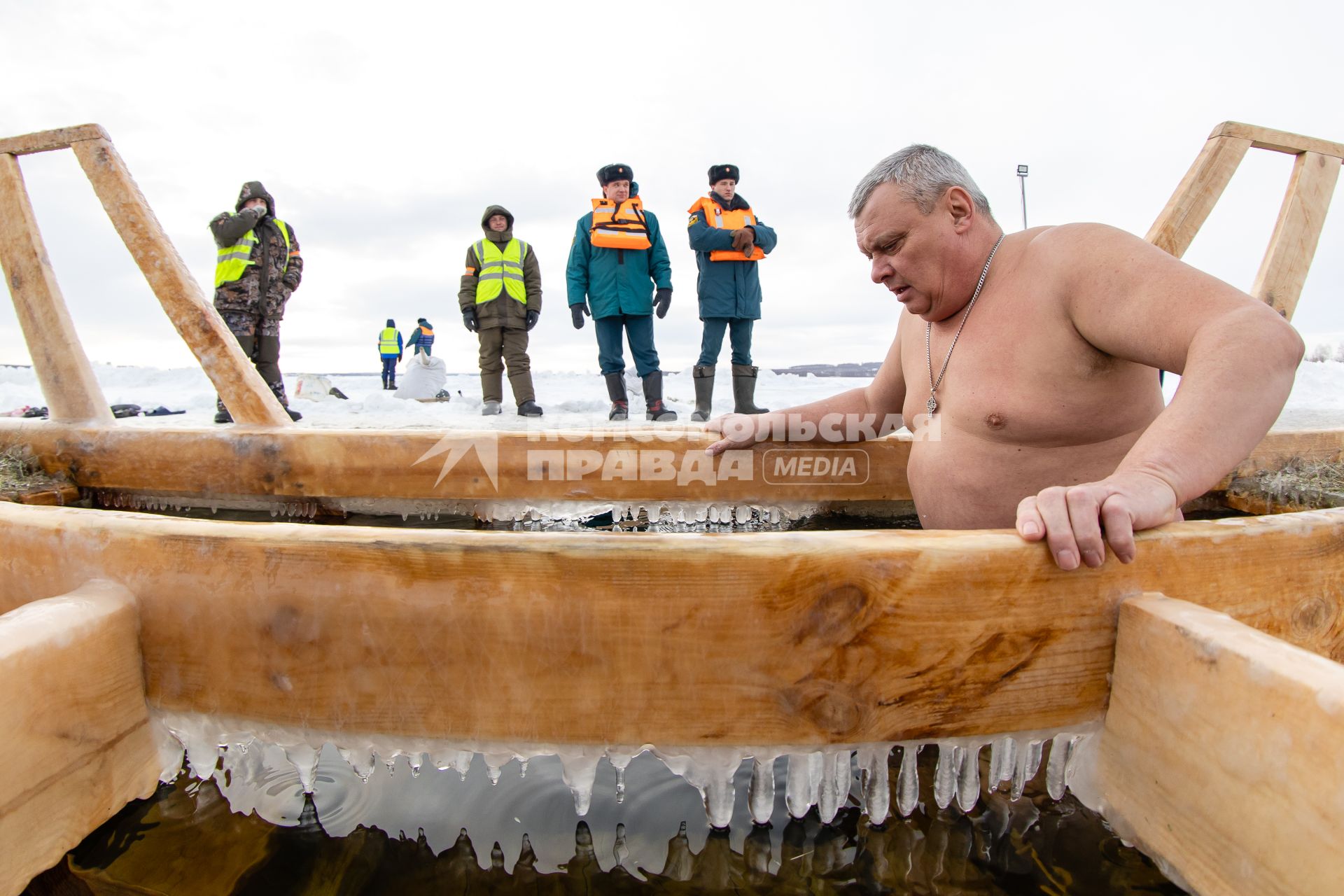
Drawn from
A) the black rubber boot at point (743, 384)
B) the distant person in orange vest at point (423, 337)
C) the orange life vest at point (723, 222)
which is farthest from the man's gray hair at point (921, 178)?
the distant person in orange vest at point (423, 337)

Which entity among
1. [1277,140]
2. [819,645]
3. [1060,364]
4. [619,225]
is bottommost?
[819,645]

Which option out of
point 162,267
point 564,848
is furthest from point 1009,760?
point 162,267

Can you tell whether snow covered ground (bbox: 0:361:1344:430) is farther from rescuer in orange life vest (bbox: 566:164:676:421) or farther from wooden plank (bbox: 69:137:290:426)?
wooden plank (bbox: 69:137:290:426)

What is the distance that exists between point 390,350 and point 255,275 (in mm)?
12352

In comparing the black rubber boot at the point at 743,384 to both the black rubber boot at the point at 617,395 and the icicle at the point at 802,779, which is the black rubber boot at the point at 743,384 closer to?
the black rubber boot at the point at 617,395

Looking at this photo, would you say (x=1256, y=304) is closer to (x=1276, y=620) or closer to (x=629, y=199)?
(x=1276, y=620)

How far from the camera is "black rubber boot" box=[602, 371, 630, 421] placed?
5945mm

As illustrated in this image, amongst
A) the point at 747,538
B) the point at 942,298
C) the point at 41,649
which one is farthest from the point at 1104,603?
the point at 41,649

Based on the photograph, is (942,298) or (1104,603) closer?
(1104,603)

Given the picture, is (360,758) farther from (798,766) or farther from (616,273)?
(616,273)

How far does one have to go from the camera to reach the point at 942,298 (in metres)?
1.72

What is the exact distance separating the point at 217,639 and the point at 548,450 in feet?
4.78

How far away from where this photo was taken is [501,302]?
21.6 ft

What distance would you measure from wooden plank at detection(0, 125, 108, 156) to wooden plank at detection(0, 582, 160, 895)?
7.81ft
